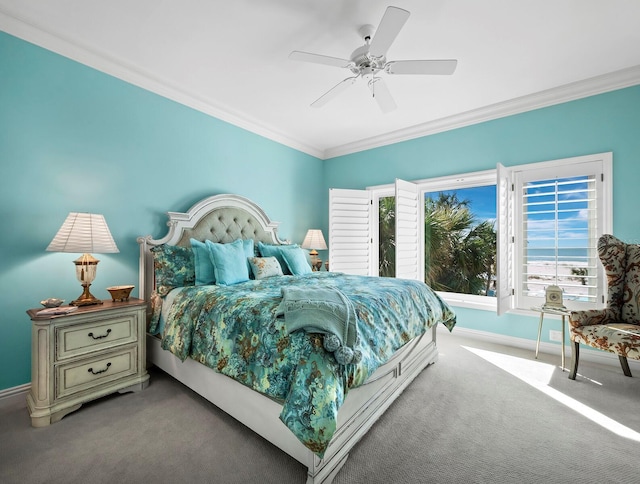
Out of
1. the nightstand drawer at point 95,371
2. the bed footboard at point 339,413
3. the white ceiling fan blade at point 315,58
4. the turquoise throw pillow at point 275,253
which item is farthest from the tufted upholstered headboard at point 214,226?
the white ceiling fan blade at point 315,58

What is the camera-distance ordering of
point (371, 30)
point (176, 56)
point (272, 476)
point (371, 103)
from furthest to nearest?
point (371, 103) < point (176, 56) < point (371, 30) < point (272, 476)

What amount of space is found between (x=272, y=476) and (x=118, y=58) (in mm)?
3360

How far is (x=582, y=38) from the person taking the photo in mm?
2229

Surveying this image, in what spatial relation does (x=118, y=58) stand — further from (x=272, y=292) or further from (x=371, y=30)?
(x=272, y=292)

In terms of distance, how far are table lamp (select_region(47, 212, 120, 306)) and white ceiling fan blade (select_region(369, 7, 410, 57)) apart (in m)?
2.33

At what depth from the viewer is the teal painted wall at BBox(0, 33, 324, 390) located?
207 cm

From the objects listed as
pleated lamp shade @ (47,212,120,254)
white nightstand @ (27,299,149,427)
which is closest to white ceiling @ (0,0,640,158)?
pleated lamp shade @ (47,212,120,254)

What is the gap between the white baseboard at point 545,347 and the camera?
2751mm

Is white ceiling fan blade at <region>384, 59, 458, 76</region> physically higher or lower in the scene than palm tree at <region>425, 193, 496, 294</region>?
higher

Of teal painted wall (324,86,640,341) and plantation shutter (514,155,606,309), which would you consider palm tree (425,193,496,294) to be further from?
plantation shutter (514,155,606,309)

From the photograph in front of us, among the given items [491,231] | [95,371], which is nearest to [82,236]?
[95,371]

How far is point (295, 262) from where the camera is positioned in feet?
10.9

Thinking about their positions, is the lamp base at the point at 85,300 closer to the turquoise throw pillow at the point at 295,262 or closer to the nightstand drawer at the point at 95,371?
the nightstand drawer at the point at 95,371

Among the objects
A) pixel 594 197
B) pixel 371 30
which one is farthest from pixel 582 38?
pixel 371 30
